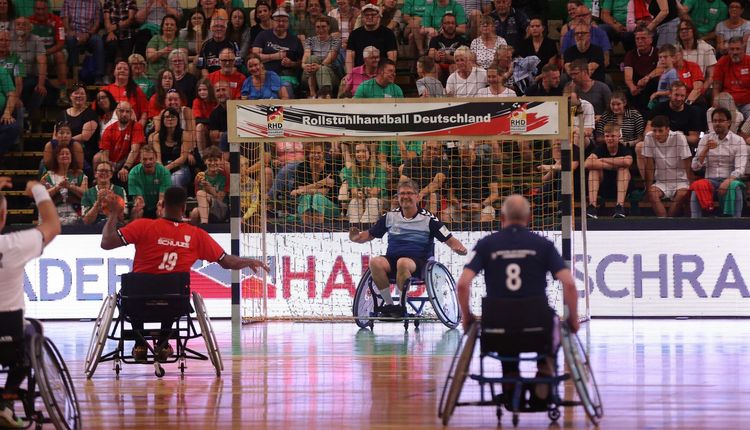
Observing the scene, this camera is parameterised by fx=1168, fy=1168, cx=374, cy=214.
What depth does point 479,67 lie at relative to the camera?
16.3 m

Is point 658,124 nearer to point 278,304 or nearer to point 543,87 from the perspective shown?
point 543,87

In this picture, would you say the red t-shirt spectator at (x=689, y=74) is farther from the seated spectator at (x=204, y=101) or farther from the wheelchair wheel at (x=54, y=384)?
the wheelchair wheel at (x=54, y=384)

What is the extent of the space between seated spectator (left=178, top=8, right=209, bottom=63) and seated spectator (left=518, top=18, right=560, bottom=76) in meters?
4.91

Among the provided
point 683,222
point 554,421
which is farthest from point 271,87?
point 554,421

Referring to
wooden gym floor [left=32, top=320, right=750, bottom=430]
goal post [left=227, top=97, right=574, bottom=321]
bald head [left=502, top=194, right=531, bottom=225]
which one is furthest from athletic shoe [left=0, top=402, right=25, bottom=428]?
goal post [left=227, top=97, right=574, bottom=321]

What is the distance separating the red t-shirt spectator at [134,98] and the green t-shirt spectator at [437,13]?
4.34 meters

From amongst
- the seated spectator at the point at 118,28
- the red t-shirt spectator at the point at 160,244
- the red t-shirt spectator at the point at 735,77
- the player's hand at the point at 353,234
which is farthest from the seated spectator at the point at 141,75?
the red t-shirt spectator at the point at 735,77

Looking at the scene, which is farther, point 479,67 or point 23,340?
point 479,67

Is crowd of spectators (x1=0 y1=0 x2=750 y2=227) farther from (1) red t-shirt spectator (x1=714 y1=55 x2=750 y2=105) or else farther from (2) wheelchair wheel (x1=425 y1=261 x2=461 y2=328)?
(2) wheelchair wheel (x1=425 y1=261 x2=461 y2=328)

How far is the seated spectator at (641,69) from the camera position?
16.3 meters

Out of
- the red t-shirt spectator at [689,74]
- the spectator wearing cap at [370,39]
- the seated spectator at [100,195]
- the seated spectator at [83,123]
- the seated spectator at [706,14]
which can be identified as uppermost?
the seated spectator at [706,14]

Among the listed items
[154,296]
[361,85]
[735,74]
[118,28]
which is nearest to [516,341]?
[154,296]

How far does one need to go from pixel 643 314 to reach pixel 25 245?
9.78 metres

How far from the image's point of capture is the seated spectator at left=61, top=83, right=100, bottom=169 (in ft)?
55.0
